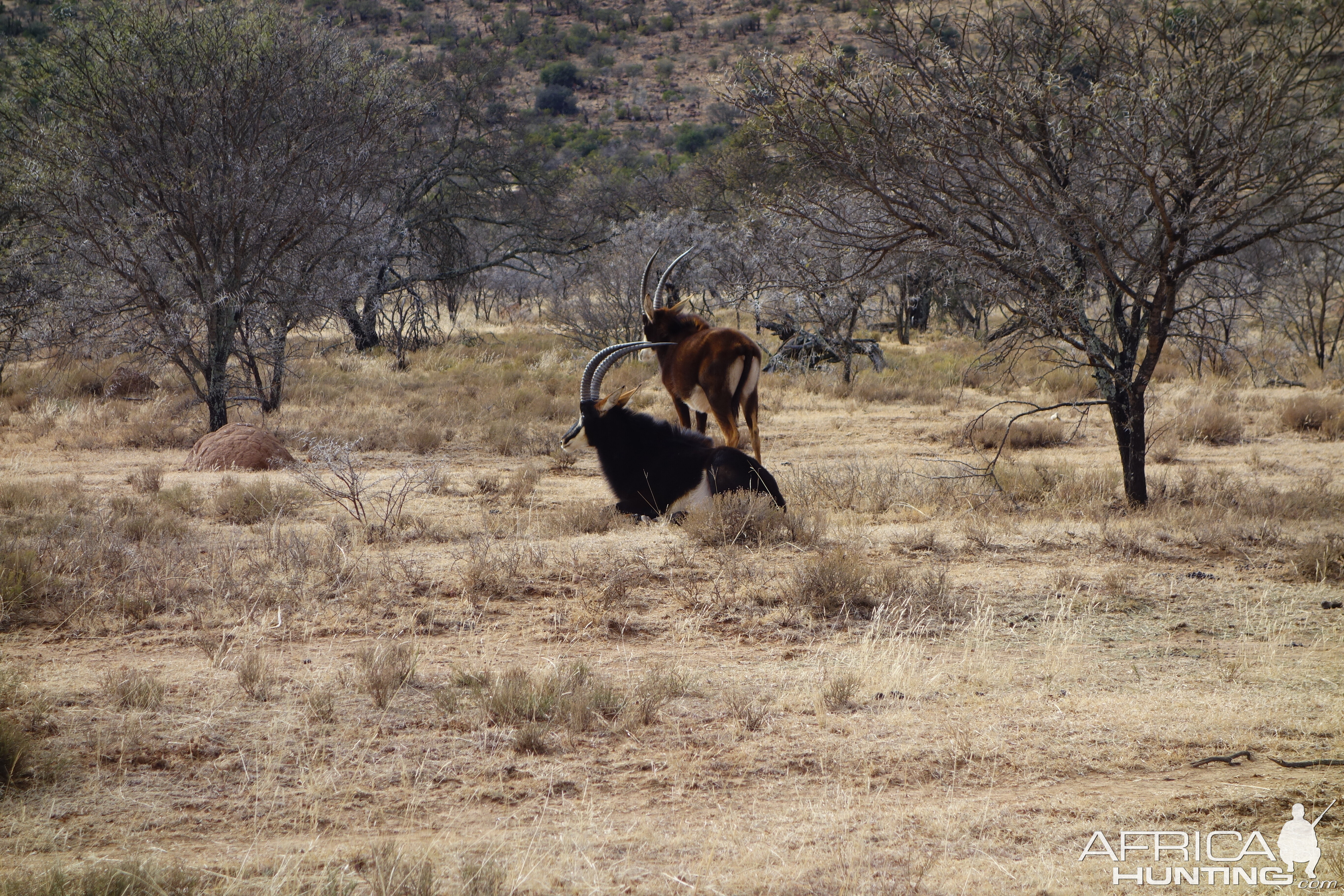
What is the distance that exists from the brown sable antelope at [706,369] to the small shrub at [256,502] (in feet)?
12.9

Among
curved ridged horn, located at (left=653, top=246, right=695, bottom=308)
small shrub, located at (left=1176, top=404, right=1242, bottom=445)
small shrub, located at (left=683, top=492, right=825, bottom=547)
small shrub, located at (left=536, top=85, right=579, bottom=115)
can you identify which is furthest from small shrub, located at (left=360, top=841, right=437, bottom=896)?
small shrub, located at (left=536, top=85, right=579, bottom=115)

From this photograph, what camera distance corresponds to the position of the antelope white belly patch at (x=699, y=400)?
10.5 meters

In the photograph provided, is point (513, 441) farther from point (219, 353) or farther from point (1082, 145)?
point (1082, 145)

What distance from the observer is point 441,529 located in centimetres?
800

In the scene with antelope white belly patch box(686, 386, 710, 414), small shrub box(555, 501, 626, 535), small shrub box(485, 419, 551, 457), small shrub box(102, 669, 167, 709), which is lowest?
small shrub box(102, 669, 167, 709)

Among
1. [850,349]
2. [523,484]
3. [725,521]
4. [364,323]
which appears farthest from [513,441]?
[364,323]

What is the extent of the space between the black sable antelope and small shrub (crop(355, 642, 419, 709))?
143 inches

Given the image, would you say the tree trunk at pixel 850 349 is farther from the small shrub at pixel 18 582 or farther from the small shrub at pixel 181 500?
the small shrub at pixel 18 582

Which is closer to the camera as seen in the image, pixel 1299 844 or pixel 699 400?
pixel 1299 844

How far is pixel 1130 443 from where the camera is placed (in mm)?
8422

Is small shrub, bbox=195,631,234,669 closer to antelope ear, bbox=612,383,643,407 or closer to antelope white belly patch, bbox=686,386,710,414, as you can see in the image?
antelope ear, bbox=612,383,643,407

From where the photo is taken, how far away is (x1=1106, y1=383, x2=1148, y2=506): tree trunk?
27.0ft

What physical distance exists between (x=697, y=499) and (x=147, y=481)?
568 centimetres

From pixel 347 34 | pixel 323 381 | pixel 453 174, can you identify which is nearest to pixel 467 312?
pixel 453 174
